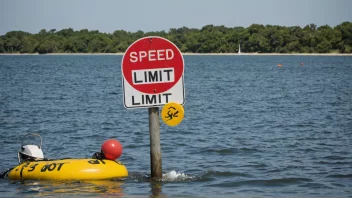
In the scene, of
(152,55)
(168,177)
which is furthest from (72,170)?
(152,55)

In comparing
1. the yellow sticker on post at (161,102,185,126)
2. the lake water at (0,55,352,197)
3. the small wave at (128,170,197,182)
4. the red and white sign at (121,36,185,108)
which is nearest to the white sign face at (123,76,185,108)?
the red and white sign at (121,36,185,108)

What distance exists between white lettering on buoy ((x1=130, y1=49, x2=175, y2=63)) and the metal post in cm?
89

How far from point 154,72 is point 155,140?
51.9 inches

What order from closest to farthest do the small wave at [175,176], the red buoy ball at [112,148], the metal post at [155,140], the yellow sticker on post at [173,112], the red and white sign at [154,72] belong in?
the yellow sticker on post at [173,112] → the red and white sign at [154,72] → the metal post at [155,140] → the red buoy ball at [112,148] → the small wave at [175,176]

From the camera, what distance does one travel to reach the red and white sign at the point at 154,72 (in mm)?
11781

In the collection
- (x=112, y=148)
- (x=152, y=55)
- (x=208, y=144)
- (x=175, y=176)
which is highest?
(x=152, y=55)

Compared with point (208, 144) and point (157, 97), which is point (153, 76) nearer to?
point (157, 97)

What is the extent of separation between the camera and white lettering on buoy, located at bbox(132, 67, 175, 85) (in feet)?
38.7

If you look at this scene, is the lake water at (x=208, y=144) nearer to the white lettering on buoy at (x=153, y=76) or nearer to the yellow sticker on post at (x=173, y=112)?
the yellow sticker on post at (x=173, y=112)

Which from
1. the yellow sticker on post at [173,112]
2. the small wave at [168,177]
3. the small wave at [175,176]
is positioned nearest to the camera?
the yellow sticker on post at [173,112]

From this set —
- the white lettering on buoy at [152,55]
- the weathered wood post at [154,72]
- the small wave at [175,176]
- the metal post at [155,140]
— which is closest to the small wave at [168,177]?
the small wave at [175,176]

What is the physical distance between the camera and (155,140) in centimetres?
1234

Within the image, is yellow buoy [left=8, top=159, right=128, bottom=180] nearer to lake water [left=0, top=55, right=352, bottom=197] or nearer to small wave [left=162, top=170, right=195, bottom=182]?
lake water [left=0, top=55, right=352, bottom=197]

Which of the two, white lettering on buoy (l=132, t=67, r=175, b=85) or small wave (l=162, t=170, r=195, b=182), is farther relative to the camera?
small wave (l=162, t=170, r=195, b=182)
